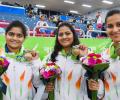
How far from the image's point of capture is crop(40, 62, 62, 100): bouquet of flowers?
91.6 inches

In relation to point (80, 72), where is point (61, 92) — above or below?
below

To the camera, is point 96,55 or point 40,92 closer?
point 96,55

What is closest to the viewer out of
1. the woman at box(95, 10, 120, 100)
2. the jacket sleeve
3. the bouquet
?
the bouquet

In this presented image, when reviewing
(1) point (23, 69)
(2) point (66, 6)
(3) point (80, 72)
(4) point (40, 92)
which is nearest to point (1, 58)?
(1) point (23, 69)

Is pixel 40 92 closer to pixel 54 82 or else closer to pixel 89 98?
pixel 54 82

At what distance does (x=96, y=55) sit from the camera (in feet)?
7.47

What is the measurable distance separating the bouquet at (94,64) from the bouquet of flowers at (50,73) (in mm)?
245

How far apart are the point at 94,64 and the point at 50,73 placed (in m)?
0.39

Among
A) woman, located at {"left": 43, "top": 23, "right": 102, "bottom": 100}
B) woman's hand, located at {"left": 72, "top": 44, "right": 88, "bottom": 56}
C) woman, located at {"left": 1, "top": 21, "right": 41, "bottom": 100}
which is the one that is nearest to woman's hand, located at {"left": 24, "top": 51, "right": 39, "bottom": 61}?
woman, located at {"left": 1, "top": 21, "right": 41, "bottom": 100}

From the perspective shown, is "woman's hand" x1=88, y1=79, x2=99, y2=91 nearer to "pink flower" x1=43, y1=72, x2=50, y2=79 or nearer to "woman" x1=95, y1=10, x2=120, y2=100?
"woman" x1=95, y1=10, x2=120, y2=100

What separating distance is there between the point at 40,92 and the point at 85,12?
24737 millimetres

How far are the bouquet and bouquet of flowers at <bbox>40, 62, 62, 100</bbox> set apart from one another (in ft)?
0.80

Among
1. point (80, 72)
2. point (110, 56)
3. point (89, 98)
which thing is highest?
point (110, 56)

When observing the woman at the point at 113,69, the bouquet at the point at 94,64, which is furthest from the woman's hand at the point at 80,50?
the woman at the point at 113,69
